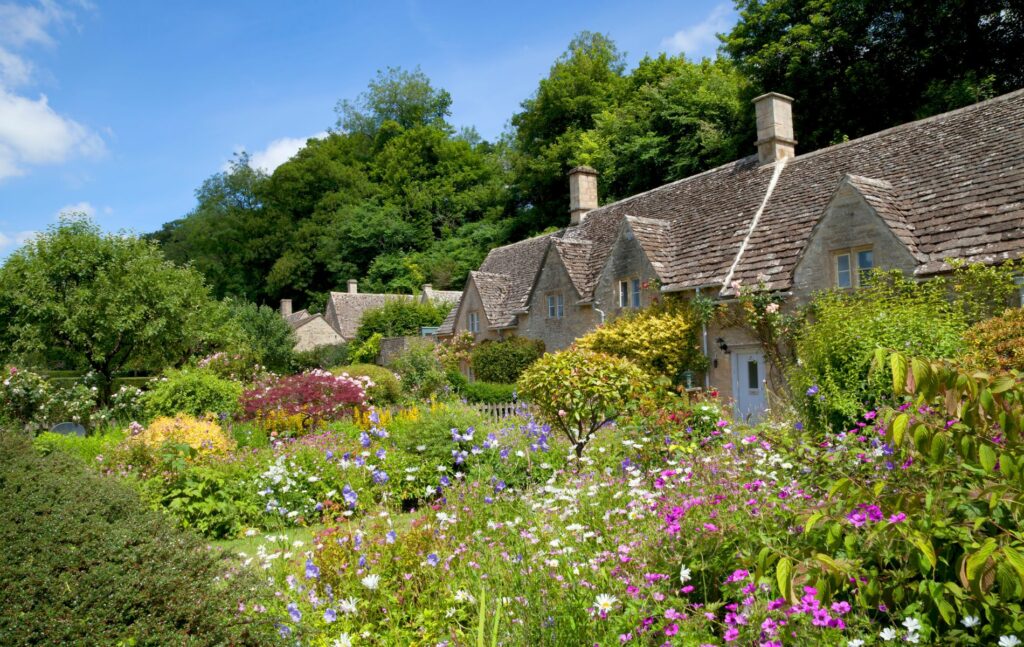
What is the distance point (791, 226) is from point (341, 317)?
142 ft

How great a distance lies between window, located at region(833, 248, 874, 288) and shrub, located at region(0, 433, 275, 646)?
14.7 m

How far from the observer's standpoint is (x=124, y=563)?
3.80m

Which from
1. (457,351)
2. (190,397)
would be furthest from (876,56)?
(190,397)

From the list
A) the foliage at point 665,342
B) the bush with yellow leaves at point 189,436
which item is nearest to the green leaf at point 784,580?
the bush with yellow leaves at point 189,436

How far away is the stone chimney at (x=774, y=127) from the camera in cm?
2119

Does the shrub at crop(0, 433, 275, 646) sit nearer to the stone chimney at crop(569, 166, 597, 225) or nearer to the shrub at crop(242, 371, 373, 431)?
the shrub at crop(242, 371, 373, 431)

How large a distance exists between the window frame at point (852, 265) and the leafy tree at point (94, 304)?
63.1ft

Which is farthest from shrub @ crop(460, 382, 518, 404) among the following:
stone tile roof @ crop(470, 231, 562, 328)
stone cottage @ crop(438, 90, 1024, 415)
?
stone tile roof @ crop(470, 231, 562, 328)

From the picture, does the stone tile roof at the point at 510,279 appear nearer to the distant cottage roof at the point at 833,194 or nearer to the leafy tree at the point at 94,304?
the distant cottage roof at the point at 833,194

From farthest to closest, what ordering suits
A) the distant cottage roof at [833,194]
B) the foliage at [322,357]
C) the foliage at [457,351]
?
1. the foliage at [322,357]
2. the foliage at [457,351]
3. the distant cottage roof at [833,194]

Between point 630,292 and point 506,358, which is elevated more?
point 630,292

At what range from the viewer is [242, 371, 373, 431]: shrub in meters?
16.7

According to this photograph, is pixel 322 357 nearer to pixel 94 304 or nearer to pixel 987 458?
pixel 94 304

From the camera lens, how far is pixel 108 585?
360 centimetres
